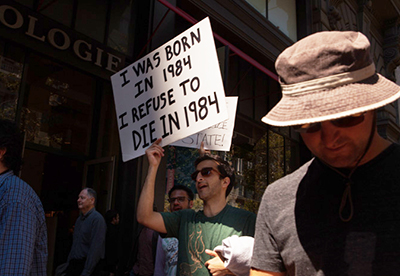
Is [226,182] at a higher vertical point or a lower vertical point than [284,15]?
lower

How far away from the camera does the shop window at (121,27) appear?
759 cm

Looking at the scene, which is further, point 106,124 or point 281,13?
point 281,13

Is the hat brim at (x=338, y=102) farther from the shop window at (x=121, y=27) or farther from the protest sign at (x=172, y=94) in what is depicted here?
the shop window at (x=121, y=27)

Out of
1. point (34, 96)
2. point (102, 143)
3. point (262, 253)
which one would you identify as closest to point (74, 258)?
point (102, 143)

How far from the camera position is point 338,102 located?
3.59ft

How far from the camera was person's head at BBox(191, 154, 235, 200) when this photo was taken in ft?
11.2

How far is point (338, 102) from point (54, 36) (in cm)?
617

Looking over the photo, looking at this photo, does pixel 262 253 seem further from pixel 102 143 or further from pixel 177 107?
pixel 102 143

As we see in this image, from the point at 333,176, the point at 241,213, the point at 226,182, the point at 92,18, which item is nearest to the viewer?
the point at 333,176

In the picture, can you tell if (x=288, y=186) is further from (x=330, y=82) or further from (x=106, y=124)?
(x=106, y=124)

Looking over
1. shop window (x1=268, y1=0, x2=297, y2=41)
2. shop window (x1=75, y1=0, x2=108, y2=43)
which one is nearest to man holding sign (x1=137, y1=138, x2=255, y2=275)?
shop window (x1=75, y1=0, x2=108, y2=43)

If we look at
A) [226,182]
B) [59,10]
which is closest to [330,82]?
[226,182]

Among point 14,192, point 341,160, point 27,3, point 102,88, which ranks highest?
point 27,3

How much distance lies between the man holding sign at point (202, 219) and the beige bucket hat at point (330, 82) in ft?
6.12
